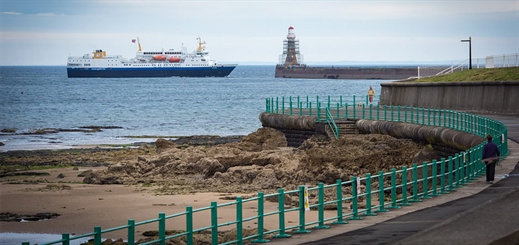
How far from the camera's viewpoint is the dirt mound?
93.9 ft

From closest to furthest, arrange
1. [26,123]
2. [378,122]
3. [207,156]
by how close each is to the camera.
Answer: [207,156], [378,122], [26,123]

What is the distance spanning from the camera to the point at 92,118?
262ft

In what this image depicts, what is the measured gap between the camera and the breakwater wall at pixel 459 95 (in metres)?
38.5

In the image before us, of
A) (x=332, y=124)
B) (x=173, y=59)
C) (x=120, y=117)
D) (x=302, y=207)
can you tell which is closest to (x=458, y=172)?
(x=302, y=207)

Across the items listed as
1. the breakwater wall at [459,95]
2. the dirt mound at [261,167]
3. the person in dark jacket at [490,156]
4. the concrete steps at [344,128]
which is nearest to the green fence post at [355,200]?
the person in dark jacket at [490,156]

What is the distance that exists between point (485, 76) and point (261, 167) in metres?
16.8

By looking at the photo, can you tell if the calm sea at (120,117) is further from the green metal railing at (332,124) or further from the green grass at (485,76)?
the green grass at (485,76)

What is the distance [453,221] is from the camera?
1026cm

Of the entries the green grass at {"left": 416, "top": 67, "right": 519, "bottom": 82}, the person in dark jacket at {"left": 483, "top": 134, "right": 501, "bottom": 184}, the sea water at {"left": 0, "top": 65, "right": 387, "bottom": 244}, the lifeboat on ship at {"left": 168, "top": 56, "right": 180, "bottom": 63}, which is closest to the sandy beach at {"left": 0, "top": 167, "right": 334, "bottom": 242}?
the person in dark jacket at {"left": 483, "top": 134, "right": 501, "bottom": 184}

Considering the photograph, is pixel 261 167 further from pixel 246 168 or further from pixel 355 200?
pixel 355 200

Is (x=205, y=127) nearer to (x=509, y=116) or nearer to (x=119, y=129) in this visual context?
(x=119, y=129)

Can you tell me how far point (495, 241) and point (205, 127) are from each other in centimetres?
5768

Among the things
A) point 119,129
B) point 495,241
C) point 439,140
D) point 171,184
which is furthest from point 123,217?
point 119,129

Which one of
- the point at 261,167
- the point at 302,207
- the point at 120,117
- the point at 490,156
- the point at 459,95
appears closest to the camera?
the point at 302,207
